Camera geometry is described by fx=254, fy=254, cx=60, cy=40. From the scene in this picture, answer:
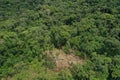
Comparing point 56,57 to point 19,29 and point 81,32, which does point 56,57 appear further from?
point 19,29

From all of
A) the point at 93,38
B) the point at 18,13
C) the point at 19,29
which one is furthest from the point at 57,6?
the point at 93,38

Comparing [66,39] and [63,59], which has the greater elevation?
[66,39]

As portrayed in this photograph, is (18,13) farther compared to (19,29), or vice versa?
(18,13)

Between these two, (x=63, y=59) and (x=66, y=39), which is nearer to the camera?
(x=63, y=59)

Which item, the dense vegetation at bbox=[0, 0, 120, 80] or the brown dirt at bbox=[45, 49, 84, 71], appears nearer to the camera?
the dense vegetation at bbox=[0, 0, 120, 80]

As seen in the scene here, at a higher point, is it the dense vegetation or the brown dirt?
the dense vegetation
